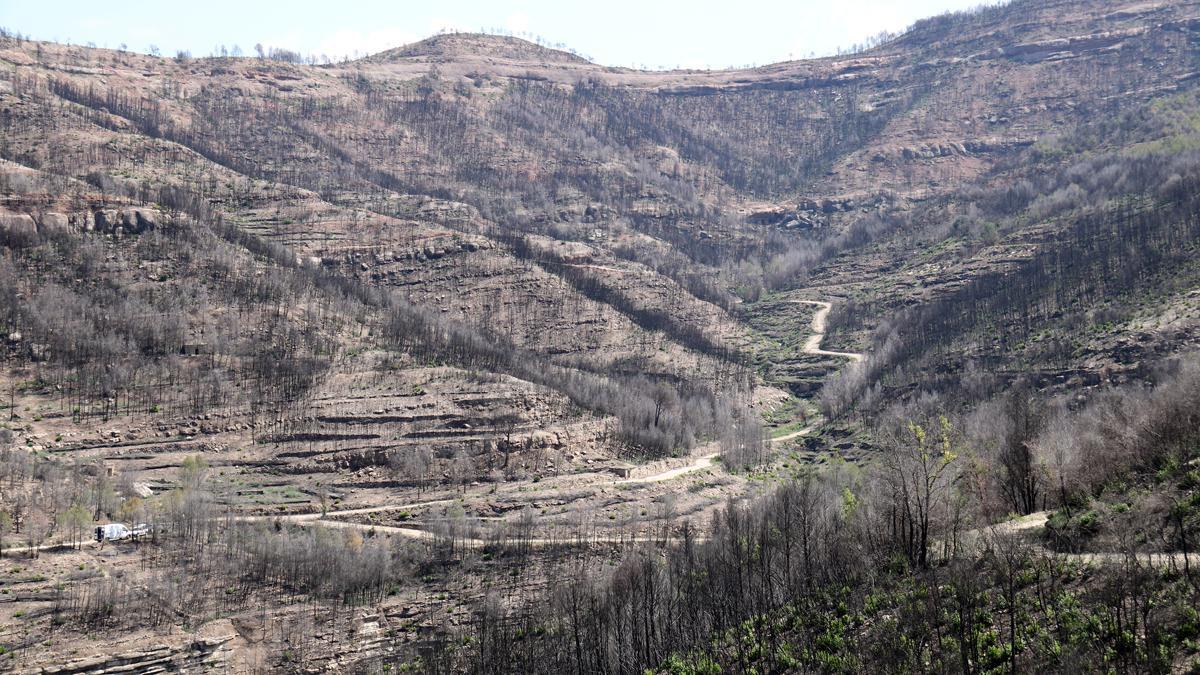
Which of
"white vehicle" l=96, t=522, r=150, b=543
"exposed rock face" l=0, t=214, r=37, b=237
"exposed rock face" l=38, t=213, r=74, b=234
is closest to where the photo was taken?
"white vehicle" l=96, t=522, r=150, b=543

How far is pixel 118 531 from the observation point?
95.2 m

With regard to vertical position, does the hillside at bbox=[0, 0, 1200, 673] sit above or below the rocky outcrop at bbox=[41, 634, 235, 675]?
above

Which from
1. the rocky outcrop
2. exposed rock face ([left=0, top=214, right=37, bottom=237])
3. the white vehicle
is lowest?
the rocky outcrop

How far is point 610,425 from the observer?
452 feet

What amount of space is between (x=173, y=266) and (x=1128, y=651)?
462 ft

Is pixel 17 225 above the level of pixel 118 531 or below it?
above

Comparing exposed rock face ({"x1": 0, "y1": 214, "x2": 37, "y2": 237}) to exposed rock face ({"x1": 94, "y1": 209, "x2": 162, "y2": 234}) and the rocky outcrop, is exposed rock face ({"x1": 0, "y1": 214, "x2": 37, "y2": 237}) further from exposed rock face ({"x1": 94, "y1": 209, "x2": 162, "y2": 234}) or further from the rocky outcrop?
the rocky outcrop

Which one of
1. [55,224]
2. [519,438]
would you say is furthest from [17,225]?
[519,438]

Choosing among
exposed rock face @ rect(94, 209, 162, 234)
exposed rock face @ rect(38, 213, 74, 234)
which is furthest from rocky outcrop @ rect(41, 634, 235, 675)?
exposed rock face @ rect(94, 209, 162, 234)

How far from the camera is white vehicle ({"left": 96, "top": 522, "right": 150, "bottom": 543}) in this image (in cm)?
9406

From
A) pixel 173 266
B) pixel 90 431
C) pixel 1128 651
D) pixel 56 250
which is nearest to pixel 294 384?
pixel 90 431

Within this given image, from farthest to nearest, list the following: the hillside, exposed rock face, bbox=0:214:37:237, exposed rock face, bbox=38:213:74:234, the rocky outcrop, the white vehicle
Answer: exposed rock face, bbox=38:213:74:234
exposed rock face, bbox=0:214:37:237
the white vehicle
the rocky outcrop
the hillside

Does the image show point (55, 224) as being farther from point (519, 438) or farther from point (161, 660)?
point (161, 660)

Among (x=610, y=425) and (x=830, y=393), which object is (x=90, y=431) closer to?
(x=610, y=425)
